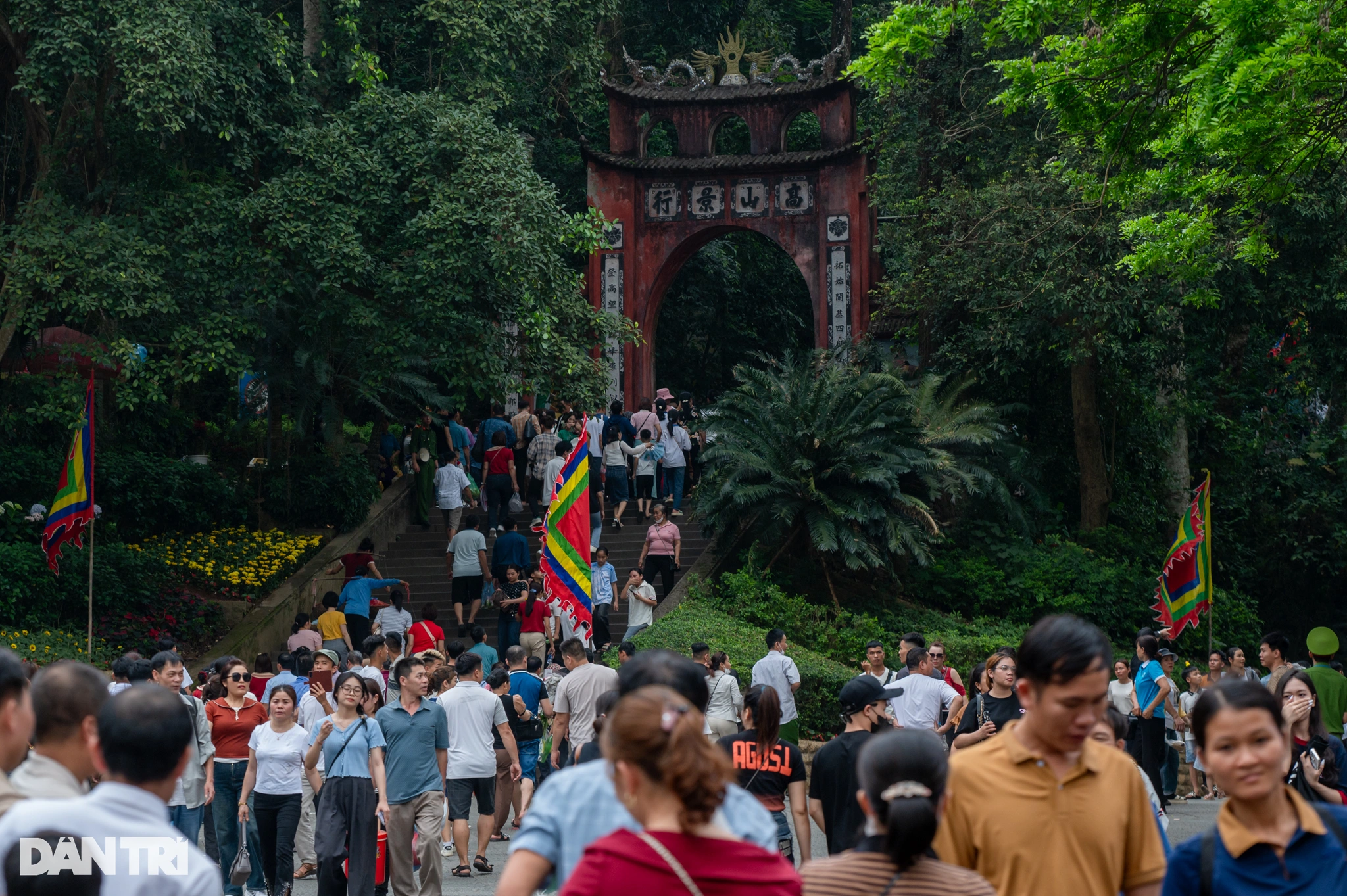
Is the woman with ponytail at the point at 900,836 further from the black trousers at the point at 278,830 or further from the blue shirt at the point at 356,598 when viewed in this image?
the blue shirt at the point at 356,598

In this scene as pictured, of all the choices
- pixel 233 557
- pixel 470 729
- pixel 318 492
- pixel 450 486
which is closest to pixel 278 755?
pixel 470 729

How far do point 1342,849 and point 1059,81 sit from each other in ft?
33.1

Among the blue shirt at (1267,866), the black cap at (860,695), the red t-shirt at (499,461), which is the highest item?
the red t-shirt at (499,461)

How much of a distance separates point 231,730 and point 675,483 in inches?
588

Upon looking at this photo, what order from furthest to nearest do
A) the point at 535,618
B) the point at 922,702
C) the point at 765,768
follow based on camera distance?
the point at 535,618, the point at 922,702, the point at 765,768

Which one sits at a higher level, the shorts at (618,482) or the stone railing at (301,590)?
the shorts at (618,482)

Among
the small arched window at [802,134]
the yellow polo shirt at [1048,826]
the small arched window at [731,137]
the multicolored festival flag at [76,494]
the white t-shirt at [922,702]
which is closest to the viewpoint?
the yellow polo shirt at [1048,826]

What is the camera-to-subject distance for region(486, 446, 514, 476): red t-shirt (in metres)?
22.0

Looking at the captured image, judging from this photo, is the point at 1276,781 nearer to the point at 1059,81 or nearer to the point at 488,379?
the point at 1059,81

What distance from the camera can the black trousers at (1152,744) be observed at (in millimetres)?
13805

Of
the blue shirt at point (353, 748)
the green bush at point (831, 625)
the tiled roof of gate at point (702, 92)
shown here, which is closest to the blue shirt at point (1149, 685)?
the green bush at point (831, 625)

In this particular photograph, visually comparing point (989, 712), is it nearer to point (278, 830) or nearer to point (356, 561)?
point (278, 830)

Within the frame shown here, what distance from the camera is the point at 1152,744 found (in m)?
14.1

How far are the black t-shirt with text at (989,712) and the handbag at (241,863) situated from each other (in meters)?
4.62
